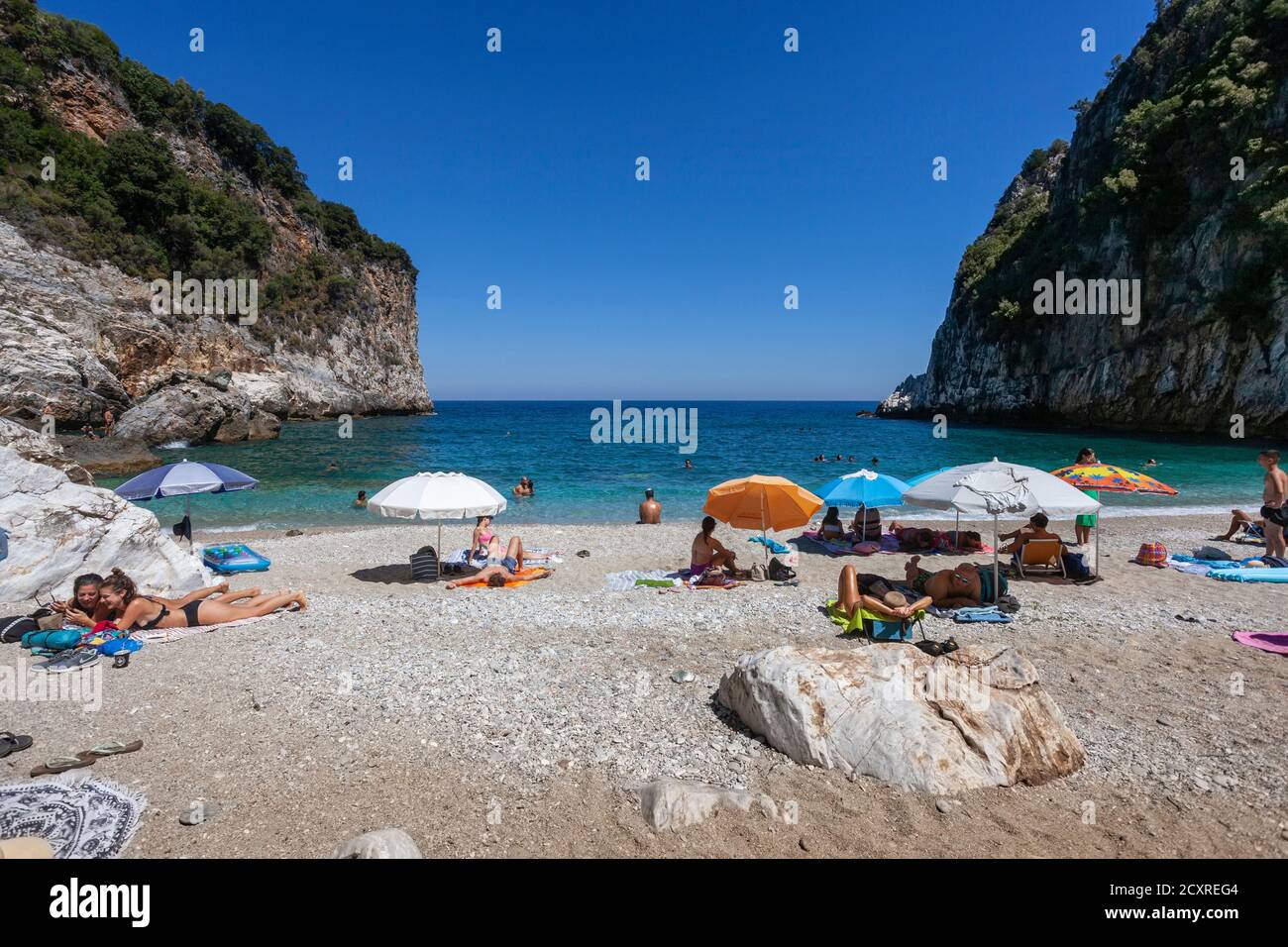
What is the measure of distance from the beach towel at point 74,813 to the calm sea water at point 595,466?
1431 centimetres

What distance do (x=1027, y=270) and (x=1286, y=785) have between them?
66.0 m

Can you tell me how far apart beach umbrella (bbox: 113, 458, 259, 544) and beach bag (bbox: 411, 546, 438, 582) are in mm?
3052

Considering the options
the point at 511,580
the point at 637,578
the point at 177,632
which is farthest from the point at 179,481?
the point at 637,578

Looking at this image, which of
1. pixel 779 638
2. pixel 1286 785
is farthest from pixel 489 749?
pixel 1286 785

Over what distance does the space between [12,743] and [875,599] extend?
869 centimetres

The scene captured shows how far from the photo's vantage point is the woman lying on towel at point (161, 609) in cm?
743

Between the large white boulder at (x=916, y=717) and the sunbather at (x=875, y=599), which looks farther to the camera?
the sunbather at (x=875, y=599)

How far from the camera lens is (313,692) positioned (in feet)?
19.1

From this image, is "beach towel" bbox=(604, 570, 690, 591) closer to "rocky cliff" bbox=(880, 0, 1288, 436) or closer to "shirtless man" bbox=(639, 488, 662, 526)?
"shirtless man" bbox=(639, 488, 662, 526)

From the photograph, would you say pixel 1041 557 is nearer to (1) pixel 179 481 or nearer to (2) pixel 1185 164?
(1) pixel 179 481

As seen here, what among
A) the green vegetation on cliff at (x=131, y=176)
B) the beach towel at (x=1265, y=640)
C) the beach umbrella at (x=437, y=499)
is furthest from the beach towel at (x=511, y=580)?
the green vegetation on cliff at (x=131, y=176)

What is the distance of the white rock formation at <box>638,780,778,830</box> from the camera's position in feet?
12.9

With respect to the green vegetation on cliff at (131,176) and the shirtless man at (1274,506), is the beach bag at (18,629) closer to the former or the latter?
the shirtless man at (1274,506)
